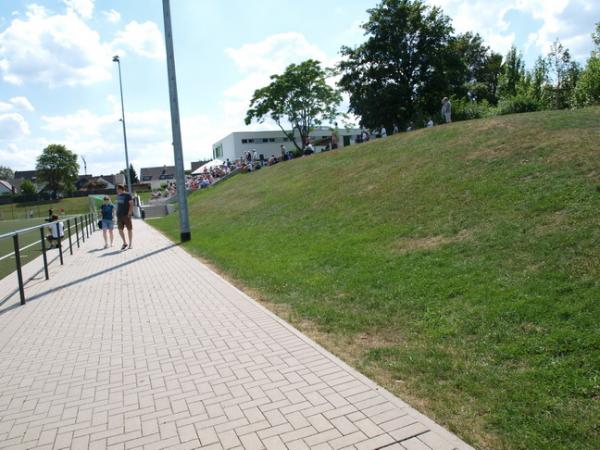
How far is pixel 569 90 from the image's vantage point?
41.4 meters

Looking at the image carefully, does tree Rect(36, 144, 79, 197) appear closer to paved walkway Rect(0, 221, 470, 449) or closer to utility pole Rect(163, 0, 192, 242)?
utility pole Rect(163, 0, 192, 242)

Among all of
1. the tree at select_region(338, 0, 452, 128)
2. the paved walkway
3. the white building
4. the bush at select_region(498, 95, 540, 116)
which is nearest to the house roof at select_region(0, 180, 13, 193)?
the white building

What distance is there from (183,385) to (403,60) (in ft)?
149

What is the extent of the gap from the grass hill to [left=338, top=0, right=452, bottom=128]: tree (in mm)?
30866

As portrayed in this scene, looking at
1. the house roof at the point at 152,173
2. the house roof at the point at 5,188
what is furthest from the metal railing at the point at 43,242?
the house roof at the point at 152,173

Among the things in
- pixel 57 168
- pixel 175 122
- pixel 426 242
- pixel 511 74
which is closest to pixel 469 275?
pixel 426 242

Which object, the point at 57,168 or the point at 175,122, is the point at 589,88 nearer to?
the point at 175,122

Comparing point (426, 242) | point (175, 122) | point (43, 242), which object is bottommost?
point (426, 242)

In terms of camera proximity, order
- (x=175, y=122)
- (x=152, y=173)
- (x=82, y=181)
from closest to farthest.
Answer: (x=175, y=122), (x=82, y=181), (x=152, y=173)

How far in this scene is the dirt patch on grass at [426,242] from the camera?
754cm

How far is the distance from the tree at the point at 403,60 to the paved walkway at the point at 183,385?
134 feet

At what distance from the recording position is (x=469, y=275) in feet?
19.6

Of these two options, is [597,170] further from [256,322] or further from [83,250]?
[83,250]

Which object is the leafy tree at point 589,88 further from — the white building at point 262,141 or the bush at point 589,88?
the white building at point 262,141
